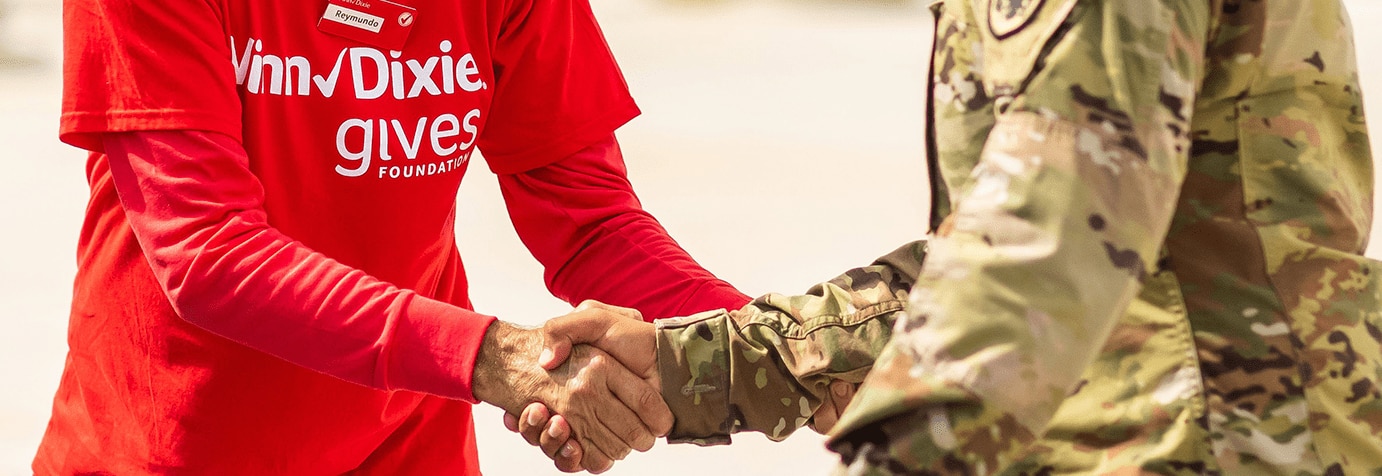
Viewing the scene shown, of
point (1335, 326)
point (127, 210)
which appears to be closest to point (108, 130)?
point (127, 210)

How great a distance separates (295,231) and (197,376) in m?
0.20

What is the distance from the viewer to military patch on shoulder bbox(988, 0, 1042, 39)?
108cm

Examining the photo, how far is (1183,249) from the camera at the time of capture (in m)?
1.14

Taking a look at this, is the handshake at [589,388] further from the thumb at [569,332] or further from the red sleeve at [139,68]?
the red sleeve at [139,68]

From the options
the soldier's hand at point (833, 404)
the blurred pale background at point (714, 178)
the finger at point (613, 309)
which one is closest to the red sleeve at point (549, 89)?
the finger at point (613, 309)

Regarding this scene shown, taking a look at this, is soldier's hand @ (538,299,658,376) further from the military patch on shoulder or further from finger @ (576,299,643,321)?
the military patch on shoulder

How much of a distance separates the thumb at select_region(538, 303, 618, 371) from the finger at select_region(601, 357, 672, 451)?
5 cm

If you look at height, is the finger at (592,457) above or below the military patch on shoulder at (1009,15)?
below

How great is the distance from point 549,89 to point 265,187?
0.41 meters

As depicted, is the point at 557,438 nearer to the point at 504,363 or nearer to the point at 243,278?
the point at 504,363

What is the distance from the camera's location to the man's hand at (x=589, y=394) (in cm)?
172

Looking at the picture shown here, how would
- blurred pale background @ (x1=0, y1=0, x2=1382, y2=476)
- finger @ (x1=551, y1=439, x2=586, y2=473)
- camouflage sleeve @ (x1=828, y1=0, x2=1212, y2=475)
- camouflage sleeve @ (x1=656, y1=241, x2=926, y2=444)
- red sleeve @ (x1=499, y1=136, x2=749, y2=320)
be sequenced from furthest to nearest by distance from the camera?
blurred pale background @ (x1=0, y1=0, x2=1382, y2=476)
red sleeve @ (x1=499, y1=136, x2=749, y2=320)
finger @ (x1=551, y1=439, x2=586, y2=473)
camouflage sleeve @ (x1=656, y1=241, x2=926, y2=444)
camouflage sleeve @ (x1=828, y1=0, x2=1212, y2=475)

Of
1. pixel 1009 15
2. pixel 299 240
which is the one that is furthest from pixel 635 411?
pixel 1009 15

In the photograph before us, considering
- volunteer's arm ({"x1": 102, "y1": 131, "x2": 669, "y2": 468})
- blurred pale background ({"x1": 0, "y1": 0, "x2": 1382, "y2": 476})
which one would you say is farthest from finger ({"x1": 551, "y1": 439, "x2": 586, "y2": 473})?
blurred pale background ({"x1": 0, "y1": 0, "x2": 1382, "y2": 476})
